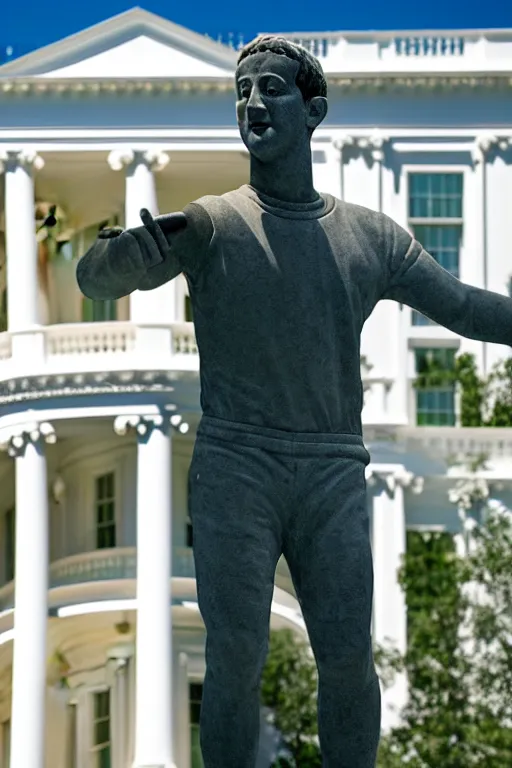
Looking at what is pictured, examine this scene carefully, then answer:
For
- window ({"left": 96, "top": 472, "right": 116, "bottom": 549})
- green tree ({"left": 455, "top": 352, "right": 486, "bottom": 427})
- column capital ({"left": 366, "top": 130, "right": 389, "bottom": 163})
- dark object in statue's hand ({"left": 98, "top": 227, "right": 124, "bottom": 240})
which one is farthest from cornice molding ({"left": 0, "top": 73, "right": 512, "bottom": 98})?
dark object in statue's hand ({"left": 98, "top": 227, "right": 124, "bottom": 240})

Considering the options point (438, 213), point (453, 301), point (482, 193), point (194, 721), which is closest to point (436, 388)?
point (438, 213)

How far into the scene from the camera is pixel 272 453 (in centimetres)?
1166

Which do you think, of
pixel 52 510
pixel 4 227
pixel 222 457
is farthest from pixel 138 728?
pixel 222 457

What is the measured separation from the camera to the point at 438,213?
52.5 m

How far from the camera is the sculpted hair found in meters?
11.8

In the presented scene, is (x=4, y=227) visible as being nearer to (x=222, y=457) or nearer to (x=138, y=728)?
(x=138, y=728)

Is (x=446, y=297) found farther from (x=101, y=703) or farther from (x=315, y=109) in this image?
(x=101, y=703)

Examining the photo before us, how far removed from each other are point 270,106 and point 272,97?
0.17ft

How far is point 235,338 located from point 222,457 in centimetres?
55

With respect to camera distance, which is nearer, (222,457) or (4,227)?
(222,457)

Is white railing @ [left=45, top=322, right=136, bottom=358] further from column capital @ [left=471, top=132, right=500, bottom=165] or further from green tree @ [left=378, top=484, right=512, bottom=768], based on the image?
green tree @ [left=378, top=484, right=512, bottom=768]

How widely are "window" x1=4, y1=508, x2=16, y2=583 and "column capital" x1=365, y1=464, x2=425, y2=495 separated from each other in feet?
28.2

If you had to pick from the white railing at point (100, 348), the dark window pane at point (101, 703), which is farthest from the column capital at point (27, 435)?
the dark window pane at point (101, 703)

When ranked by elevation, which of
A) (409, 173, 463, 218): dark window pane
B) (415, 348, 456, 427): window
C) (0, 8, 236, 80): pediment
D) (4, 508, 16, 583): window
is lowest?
(4, 508, 16, 583): window
